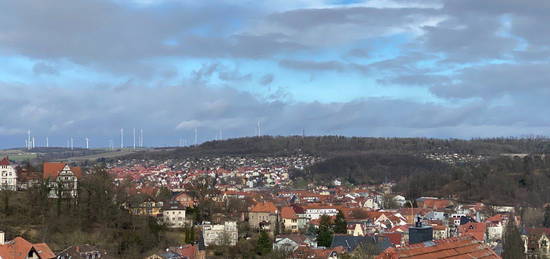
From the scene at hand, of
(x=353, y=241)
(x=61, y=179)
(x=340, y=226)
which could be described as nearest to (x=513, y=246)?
(x=353, y=241)

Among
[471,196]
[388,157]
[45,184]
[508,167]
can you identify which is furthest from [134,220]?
[388,157]

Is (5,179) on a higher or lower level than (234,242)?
higher

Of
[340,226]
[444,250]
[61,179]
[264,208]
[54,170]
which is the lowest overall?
[340,226]

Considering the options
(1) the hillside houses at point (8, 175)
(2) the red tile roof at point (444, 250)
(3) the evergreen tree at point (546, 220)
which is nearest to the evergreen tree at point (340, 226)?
(2) the red tile roof at point (444, 250)

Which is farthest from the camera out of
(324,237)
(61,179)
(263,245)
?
(61,179)

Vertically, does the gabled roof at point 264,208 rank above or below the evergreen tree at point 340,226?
above

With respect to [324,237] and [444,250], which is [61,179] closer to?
[324,237]

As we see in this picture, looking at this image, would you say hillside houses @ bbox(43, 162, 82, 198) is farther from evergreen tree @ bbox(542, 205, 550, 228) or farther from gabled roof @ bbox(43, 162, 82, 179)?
evergreen tree @ bbox(542, 205, 550, 228)

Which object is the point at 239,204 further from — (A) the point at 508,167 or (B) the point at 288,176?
(B) the point at 288,176

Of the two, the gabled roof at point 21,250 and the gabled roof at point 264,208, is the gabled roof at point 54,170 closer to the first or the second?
the gabled roof at point 264,208
